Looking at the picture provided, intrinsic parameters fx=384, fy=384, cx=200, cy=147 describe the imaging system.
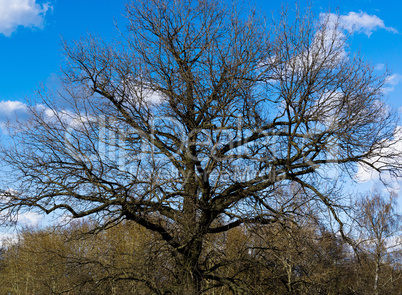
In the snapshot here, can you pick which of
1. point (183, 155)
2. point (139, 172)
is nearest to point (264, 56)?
point (183, 155)

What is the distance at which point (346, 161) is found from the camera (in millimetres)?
8422

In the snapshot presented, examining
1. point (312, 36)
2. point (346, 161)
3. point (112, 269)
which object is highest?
point (312, 36)

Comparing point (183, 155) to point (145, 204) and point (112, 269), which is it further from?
point (112, 269)

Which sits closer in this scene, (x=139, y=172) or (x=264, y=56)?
(x=139, y=172)

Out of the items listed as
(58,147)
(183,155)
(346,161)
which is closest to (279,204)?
(346,161)

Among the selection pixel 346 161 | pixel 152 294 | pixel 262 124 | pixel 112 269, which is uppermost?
pixel 262 124

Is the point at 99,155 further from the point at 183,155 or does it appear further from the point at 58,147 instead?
the point at 183,155

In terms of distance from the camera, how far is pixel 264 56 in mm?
8852

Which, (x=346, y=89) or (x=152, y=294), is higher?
(x=346, y=89)

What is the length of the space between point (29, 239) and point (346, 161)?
89.5 ft

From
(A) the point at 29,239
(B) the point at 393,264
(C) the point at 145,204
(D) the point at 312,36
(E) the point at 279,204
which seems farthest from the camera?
A: (A) the point at 29,239

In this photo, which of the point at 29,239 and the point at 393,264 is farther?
the point at 29,239

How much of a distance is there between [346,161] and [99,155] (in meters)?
5.36

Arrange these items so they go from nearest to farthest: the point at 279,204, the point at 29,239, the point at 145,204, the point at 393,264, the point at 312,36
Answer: the point at 145,204 → the point at 312,36 → the point at 279,204 → the point at 393,264 → the point at 29,239
